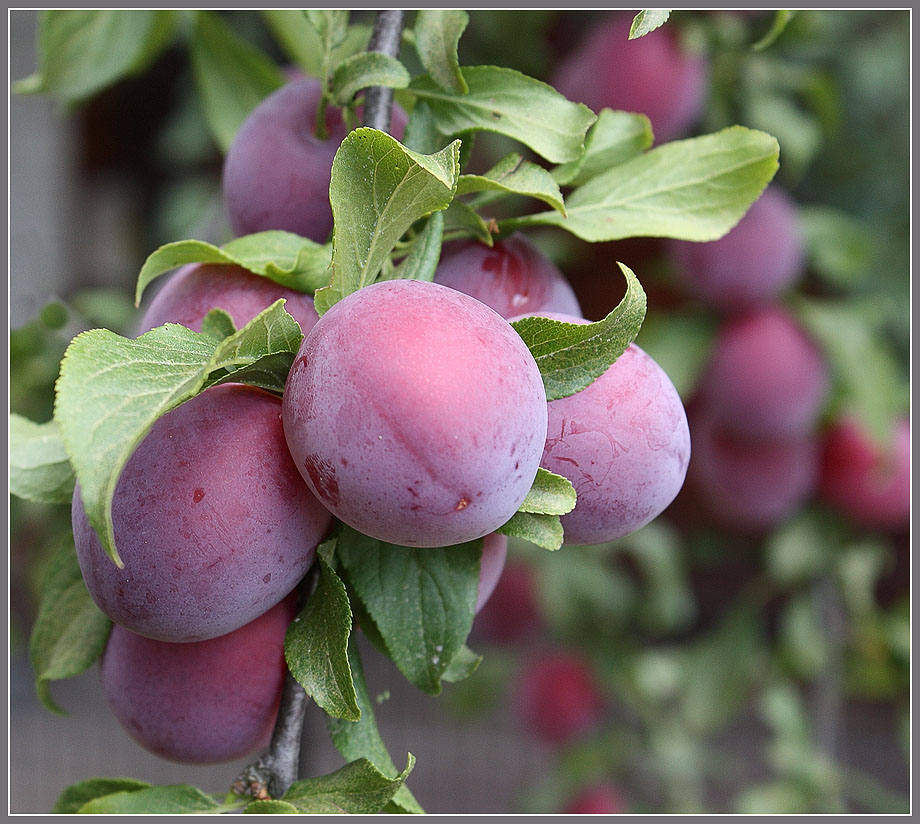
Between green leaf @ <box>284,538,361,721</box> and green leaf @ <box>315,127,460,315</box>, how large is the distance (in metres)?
0.10

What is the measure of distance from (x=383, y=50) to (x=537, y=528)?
222 millimetres

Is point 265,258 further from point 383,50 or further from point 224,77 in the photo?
point 224,77

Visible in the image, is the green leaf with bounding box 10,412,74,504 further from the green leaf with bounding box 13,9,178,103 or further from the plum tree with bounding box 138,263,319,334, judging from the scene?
the green leaf with bounding box 13,9,178,103

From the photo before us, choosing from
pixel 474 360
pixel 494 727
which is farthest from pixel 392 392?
pixel 494 727

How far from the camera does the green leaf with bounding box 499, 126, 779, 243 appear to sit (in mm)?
372

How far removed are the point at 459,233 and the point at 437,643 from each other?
0.56 feet

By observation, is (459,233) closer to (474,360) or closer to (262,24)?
(474,360)

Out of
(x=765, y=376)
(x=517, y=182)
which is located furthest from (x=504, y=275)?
(x=765, y=376)

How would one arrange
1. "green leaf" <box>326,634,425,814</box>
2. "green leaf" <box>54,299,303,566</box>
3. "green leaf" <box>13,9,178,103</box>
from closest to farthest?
"green leaf" <box>54,299,303,566</box> → "green leaf" <box>326,634,425,814</box> → "green leaf" <box>13,9,178,103</box>

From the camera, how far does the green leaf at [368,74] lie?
1.12ft

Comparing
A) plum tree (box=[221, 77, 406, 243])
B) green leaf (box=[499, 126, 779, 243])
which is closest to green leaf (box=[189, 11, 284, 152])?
plum tree (box=[221, 77, 406, 243])

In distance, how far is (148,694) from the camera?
0.35 m

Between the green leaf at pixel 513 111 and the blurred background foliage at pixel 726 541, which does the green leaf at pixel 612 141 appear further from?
the blurred background foliage at pixel 726 541

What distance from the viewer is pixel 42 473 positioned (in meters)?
0.36
